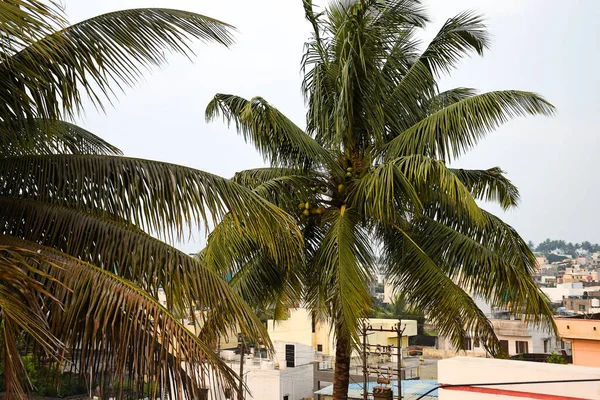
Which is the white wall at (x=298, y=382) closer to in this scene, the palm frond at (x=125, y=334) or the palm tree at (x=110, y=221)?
the palm tree at (x=110, y=221)

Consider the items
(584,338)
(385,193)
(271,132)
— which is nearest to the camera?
(385,193)

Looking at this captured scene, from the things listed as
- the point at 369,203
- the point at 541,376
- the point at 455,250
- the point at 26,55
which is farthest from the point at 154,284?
the point at 455,250

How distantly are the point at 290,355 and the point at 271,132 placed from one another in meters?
22.9

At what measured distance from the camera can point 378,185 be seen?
8.93 m

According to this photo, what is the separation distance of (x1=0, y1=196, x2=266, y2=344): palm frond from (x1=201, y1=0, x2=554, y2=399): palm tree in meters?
3.83

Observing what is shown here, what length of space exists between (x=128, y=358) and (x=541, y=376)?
4133mm

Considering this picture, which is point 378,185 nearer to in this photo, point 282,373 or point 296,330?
point 282,373

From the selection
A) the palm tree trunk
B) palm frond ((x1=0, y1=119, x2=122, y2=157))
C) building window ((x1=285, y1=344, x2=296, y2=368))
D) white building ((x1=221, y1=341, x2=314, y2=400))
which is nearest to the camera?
palm frond ((x1=0, y1=119, x2=122, y2=157))

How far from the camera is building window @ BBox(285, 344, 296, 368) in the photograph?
31469 millimetres

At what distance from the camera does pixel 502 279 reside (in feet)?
31.5

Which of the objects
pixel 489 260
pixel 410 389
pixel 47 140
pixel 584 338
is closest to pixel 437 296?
pixel 489 260

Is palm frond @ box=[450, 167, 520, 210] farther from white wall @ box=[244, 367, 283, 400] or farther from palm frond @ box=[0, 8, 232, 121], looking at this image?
white wall @ box=[244, 367, 283, 400]

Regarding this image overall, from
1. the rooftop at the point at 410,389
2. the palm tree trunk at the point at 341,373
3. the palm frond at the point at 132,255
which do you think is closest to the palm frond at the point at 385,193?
the palm tree trunk at the point at 341,373

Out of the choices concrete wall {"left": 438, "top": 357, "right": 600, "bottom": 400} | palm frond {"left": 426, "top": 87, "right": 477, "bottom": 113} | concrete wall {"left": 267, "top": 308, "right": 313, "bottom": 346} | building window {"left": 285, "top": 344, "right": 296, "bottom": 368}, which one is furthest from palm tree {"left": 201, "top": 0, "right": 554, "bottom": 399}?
concrete wall {"left": 267, "top": 308, "right": 313, "bottom": 346}
